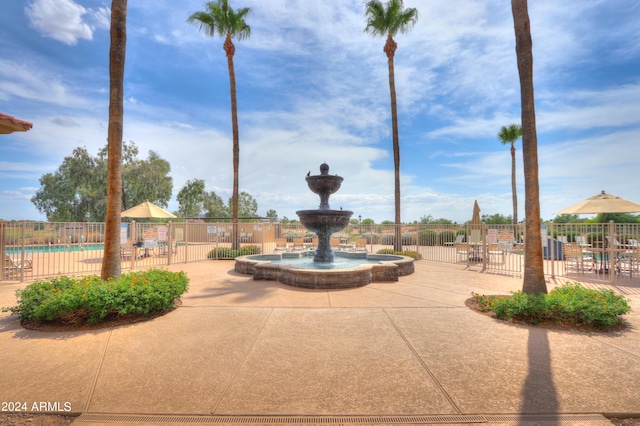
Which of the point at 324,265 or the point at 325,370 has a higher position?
the point at 324,265

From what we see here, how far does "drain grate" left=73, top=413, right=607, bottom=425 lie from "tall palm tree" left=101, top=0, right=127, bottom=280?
482 centimetres

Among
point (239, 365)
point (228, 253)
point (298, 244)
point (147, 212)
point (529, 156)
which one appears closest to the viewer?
point (239, 365)

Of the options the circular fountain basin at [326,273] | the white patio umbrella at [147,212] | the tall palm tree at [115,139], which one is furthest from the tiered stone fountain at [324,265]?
the white patio umbrella at [147,212]

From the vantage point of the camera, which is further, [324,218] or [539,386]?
[324,218]

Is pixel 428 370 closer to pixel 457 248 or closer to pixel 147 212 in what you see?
pixel 457 248

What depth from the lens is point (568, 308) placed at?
522 cm

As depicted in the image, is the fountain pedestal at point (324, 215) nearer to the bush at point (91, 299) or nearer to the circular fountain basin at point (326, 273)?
the circular fountain basin at point (326, 273)

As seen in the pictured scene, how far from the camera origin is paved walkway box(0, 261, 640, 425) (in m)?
2.85

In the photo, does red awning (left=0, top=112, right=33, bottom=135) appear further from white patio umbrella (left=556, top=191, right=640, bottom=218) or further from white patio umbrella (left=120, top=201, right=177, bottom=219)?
white patio umbrella (left=556, top=191, right=640, bottom=218)

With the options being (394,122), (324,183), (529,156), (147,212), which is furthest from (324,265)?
(147,212)

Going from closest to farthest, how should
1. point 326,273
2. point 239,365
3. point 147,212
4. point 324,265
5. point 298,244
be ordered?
1. point 239,365
2. point 326,273
3. point 324,265
4. point 147,212
5. point 298,244

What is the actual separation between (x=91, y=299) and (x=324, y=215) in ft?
22.9

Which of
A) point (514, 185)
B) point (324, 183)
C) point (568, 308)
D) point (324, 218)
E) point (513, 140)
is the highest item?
point (513, 140)

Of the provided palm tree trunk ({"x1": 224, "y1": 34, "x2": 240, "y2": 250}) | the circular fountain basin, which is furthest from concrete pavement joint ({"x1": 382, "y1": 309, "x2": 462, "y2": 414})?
palm tree trunk ({"x1": 224, "y1": 34, "x2": 240, "y2": 250})
